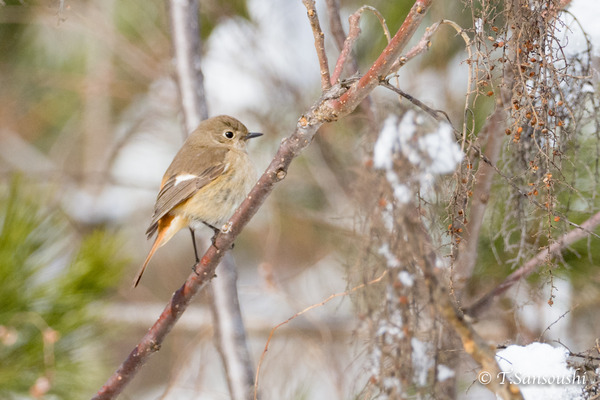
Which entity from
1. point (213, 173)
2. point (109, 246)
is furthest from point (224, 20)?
point (109, 246)

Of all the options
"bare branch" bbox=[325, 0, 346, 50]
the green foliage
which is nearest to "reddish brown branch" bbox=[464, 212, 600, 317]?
"bare branch" bbox=[325, 0, 346, 50]

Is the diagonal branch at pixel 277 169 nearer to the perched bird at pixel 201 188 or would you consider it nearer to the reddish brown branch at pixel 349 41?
the reddish brown branch at pixel 349 41

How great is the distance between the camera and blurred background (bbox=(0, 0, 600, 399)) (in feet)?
9.71

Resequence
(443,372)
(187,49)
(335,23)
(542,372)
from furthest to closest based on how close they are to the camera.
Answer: (187,49) < (335,23) < (443,372) < (542,372)

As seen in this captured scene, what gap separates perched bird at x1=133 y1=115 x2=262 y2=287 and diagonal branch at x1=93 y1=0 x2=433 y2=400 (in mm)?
847

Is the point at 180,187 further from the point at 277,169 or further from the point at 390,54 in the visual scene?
the point at 390,54

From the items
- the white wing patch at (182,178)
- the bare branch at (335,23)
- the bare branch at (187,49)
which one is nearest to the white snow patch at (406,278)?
the bare branch at (335,23)

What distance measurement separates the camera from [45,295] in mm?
2953

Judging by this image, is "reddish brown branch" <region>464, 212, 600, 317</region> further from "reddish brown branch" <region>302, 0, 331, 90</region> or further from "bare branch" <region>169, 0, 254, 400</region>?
"bare branch" <region>169, 0, 254, 400</region>

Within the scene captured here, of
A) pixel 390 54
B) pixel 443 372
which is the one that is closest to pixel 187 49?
pixel 390 54

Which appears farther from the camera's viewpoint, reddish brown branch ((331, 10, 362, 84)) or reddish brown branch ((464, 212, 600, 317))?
reddish brown branch ((464, 212, 600, 317))

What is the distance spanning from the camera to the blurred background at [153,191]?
2.96 m

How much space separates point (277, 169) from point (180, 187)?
145cm

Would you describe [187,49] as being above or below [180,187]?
above
